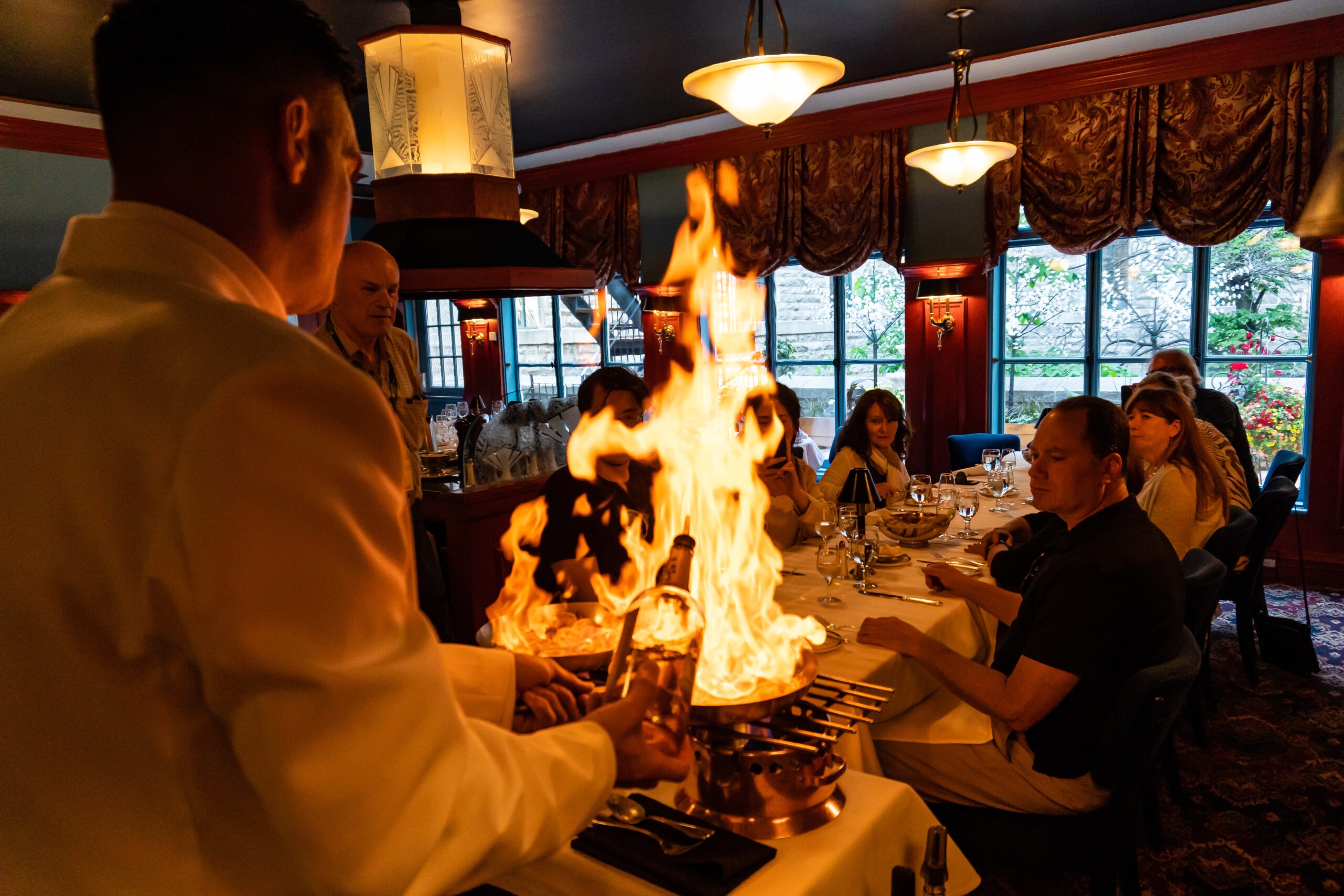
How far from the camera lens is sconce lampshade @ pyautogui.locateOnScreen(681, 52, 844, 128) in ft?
10.6

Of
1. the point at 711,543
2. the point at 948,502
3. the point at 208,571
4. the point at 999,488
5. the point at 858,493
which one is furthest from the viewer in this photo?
the point at 999,488

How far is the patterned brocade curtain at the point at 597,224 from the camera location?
9.07 meters

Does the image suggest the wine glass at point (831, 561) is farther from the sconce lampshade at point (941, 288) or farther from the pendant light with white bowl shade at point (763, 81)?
the sconce lampshade at point (941, 288)

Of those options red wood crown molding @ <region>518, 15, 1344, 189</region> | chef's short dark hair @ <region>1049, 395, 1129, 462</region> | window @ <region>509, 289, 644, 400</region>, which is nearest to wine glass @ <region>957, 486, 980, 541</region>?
chef's short dark hair @ <region>1049, 395, 1129, 462</region>

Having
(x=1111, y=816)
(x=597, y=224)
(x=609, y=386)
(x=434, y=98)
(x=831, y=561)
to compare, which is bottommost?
(x=1111, y=816)

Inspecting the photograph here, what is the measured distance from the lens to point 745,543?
243cm

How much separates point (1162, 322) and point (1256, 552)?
3636 mm

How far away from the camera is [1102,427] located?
7.75 ft

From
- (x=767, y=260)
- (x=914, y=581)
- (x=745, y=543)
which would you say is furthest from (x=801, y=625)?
(x=767, y=260)

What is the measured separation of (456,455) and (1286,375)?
647cm

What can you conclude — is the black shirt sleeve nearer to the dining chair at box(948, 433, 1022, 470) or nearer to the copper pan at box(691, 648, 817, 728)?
the copper pan at box(691, 648, 817, 728)

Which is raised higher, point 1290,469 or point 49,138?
point 49,138

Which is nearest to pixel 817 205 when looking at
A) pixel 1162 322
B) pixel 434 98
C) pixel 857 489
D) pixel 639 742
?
pixel 1162 322

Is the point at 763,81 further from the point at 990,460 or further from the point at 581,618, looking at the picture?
the point at 990,460
